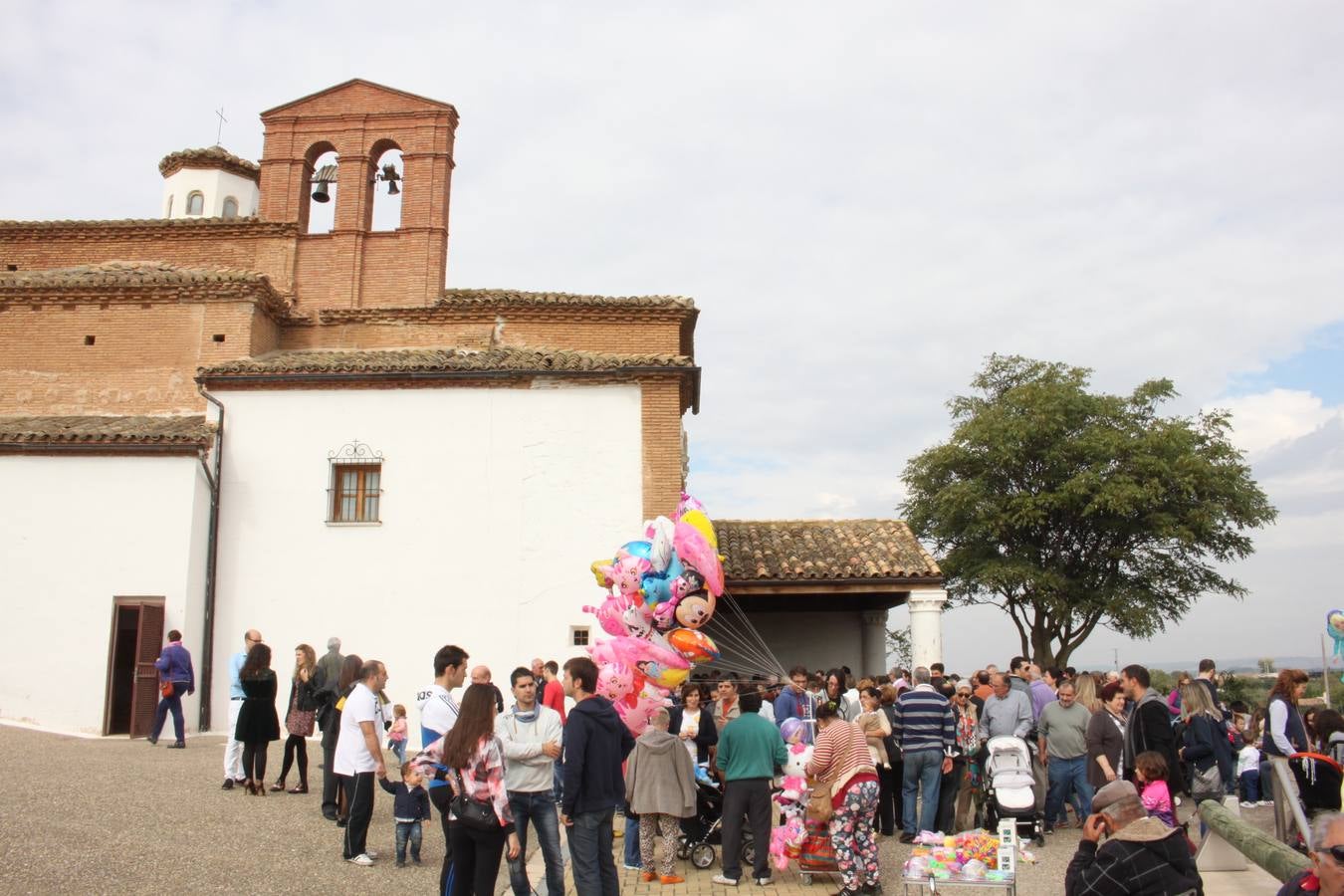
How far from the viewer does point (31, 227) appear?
20031mm

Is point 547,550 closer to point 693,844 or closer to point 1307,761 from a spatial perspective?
point 693,844

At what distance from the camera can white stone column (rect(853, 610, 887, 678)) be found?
20.1 m

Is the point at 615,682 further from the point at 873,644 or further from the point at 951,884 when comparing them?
the point at 873,644

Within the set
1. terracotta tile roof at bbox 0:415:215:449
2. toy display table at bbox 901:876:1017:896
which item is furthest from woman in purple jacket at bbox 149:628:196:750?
toy display table at bbox 901:876:1017:896

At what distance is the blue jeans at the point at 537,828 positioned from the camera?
6.69 meters

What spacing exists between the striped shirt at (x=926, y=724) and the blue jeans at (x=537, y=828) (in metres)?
4.15

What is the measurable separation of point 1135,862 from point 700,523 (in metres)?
6.51

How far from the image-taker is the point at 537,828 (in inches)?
267

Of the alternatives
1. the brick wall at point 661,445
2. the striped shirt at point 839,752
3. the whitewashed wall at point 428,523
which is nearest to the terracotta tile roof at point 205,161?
the whitewashed wall at point 428,523

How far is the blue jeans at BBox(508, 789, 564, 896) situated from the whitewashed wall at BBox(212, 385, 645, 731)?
8.76 meters

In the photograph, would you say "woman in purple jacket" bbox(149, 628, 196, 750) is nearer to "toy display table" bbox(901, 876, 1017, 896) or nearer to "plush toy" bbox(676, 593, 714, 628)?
"plush toy" bbox(676, 593, 714, 628)

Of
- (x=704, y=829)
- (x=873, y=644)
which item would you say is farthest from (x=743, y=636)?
(x=704, y=829)

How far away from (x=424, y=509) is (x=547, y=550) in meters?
1.99

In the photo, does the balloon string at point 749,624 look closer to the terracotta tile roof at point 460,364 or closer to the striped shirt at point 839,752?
the terracotta tile roof at point 460,364
